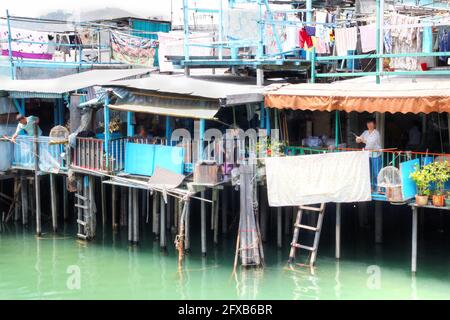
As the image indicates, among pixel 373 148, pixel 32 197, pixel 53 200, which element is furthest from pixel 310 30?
pixel 32 197

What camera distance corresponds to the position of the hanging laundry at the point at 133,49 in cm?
2273

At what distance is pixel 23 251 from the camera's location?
18.2m

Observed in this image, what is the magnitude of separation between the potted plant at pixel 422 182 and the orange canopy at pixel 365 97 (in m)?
1.21

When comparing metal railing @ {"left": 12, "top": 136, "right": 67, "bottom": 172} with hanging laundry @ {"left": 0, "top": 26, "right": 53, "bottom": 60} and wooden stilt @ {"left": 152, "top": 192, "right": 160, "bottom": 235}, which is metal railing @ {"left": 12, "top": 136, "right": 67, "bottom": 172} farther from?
hanging laundry @ {"left": 0, "top": 26, "right": 53, "bottom": 60}

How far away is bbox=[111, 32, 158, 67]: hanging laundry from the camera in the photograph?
895 inches

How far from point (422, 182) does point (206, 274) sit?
5.00 metres

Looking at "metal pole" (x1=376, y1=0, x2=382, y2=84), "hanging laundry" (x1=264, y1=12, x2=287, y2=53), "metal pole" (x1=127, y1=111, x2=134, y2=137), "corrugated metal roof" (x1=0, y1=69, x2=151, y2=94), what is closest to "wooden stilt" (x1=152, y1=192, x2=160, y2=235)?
"metal pole" (x1=127, y1=111, x2=134, y2=137)

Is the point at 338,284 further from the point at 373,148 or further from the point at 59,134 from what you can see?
the point at 59,134

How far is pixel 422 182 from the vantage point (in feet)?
47.4

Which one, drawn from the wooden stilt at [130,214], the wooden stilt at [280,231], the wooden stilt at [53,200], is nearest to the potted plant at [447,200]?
the wooden stilt at [280,231]

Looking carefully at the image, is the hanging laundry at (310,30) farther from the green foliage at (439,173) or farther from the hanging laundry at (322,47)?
the green foliage at (439,173)

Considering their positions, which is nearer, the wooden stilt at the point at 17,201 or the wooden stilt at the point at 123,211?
the wooden stilt at the point at 123,211

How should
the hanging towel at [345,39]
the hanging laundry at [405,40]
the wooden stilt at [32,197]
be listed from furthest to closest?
the wooden stilt at [32,197]
the hanging towel at [345,39]
the hanging laundry at [405,40]

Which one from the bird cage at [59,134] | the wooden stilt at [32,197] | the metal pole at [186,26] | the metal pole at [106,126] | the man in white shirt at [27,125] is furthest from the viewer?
the wooden stilt at [32,197]
